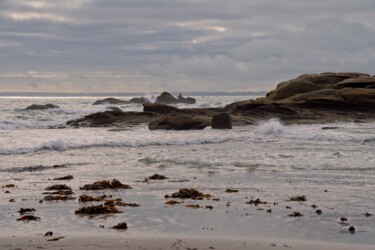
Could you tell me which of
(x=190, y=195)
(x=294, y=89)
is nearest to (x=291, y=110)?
(x=294, y=89)

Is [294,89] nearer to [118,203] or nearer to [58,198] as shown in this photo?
[58,198]

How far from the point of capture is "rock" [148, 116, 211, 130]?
126 feet

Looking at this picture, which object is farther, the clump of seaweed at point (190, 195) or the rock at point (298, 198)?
the clump of seaweed at point (190, 195)

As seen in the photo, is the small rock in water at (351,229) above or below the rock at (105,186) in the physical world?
above

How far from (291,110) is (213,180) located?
29.6 metres

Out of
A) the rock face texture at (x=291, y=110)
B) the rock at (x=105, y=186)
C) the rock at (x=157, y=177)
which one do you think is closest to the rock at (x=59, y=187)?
the rock at (x=105, y=186)

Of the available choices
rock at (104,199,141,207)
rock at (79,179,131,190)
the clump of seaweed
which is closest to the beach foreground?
rock at (104,199,141,207)

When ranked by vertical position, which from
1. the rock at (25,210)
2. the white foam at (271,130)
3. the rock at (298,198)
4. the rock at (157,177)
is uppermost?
the white foam at (271,130)

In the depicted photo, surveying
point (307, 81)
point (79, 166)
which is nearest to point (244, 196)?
point (79, 166)

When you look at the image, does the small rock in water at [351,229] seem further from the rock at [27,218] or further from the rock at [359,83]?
the rock at [359,83]

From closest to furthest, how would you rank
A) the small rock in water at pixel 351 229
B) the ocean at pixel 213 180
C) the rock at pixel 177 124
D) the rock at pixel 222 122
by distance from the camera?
the small rock in water at pixel 351 229 → the ocean at pixel 213 180 → the rock at pixel 177 124 → the rock at pixel 222 122

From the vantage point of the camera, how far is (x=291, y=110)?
45125 mm

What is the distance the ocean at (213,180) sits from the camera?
10.2 metres

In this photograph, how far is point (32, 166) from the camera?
20422 mm
